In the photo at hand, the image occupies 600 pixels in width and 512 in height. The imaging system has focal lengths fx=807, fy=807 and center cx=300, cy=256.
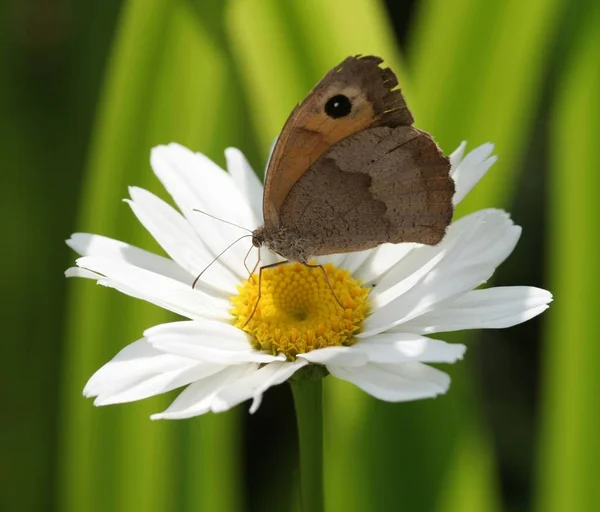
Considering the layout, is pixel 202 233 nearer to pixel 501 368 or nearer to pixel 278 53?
pixel 278 53

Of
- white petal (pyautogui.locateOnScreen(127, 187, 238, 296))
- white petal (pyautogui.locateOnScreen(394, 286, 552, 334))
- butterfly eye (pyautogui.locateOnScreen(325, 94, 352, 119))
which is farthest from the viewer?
white petal (pyautogui.locateOnScreen(127, 187, 238, 296))

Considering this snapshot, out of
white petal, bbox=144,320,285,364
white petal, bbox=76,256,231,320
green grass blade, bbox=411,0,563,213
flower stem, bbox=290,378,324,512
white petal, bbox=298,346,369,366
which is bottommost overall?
flower stem, bbox=290,378,324,512

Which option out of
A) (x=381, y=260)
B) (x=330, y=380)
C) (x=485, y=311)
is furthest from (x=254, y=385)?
(x=330, y=380)

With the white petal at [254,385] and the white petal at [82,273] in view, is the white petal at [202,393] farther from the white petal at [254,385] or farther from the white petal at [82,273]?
the white petal at [82,273]

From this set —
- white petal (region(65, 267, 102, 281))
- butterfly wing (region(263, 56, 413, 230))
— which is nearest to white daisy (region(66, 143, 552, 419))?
white petal (region(65, 267, 102, 281))

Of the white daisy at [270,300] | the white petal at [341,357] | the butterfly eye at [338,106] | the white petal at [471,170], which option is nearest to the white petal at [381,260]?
the white daisy at [270,300]

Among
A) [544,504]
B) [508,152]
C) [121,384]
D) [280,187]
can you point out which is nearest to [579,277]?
[508,152]

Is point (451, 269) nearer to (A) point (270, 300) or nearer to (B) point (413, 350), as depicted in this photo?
(B) point (413, 350)

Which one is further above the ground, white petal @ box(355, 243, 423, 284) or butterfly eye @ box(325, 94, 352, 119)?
butterfly eye @ box(325, 94, 352, 119)

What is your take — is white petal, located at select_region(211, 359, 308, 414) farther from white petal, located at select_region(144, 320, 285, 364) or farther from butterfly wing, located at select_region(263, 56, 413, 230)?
butterfly wing, located at select_region(263, 56, 413, 230)
